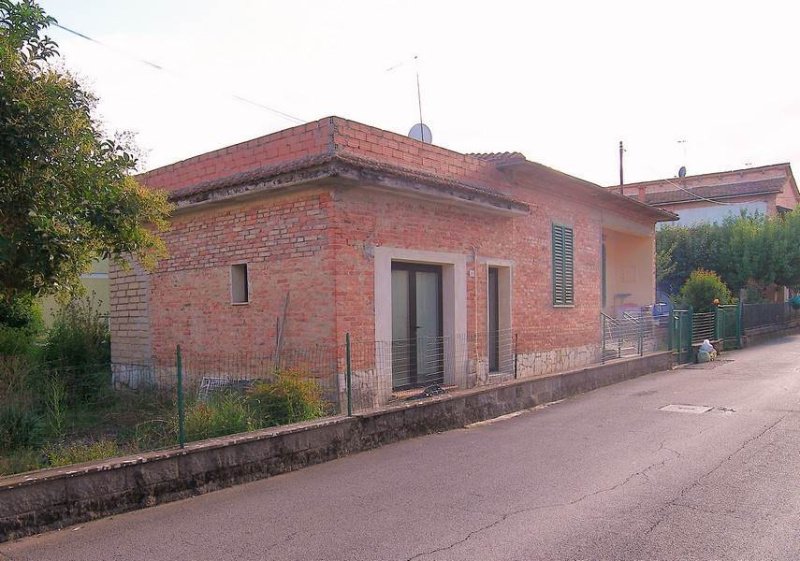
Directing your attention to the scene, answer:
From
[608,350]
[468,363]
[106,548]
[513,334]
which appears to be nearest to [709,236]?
[608,350]

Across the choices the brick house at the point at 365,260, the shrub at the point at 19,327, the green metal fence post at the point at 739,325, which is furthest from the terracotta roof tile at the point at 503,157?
the green metal fence post at the point at 739,325

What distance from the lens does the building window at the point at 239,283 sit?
1064 cm

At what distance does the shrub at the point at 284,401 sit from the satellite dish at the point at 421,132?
7.17 metres

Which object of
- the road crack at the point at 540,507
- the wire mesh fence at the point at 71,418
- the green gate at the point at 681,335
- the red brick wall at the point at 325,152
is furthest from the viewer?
the green gate at the point at 681,335

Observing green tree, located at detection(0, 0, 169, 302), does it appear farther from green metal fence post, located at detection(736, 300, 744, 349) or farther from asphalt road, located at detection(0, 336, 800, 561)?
green metal fence post, located at detection(736, 300, 744, 349)

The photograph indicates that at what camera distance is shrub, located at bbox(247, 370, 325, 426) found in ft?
25.1

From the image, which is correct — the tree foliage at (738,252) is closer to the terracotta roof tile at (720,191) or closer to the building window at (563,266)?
the terracotta roof tile at (720,191)

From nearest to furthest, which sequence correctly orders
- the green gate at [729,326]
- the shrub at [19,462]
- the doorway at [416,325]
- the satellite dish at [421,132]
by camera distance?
the shrub at [19,462]
the doorway at [416,325]
the satellite dish at [421,132]
the green gate at [729,326]

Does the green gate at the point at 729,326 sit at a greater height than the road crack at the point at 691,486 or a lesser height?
greater

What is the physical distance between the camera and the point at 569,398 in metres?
11.9

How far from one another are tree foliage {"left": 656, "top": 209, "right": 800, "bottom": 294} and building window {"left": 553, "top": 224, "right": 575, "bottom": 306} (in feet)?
51.4

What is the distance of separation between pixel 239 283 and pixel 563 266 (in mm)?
7505

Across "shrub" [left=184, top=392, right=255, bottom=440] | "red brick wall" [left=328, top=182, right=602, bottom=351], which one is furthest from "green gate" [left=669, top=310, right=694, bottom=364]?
"shrub" [left=184, top=392, right=255, bottom=440]

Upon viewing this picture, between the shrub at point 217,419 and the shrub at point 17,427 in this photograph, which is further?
the shrub at point 217,419
